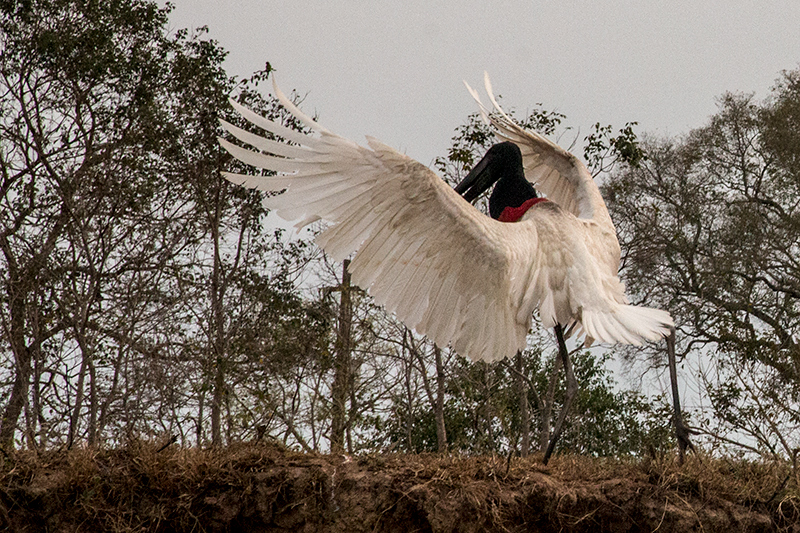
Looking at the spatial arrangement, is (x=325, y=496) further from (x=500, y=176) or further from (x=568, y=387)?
(x=500, y=176)

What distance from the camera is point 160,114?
37.0 ft

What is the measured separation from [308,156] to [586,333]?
5.43 ft

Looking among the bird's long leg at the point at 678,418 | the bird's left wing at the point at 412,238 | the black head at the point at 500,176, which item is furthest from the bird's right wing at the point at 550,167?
the bird's left wing at the point at 412,238

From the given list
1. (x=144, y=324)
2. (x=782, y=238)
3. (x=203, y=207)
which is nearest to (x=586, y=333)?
(x=144, y=324)

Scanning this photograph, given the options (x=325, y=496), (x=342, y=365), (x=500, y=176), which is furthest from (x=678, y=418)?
(x=342, y=365)

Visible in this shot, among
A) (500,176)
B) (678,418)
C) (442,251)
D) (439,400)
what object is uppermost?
(500,176)

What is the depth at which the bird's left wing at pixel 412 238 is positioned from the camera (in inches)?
183

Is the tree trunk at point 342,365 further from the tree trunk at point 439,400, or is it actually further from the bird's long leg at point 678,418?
the bird's long leg at point 678,418

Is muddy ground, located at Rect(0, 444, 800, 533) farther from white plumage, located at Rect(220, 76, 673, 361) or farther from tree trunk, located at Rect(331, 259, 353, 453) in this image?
tree trunk, located at Rect(331, 259, 353, 453)

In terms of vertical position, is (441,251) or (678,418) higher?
(441,251)

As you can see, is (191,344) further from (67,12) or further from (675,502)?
(675,502)

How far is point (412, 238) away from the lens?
4879 mm

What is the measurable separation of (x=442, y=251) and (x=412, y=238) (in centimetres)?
16

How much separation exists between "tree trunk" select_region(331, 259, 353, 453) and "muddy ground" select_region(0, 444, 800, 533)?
4.55m
